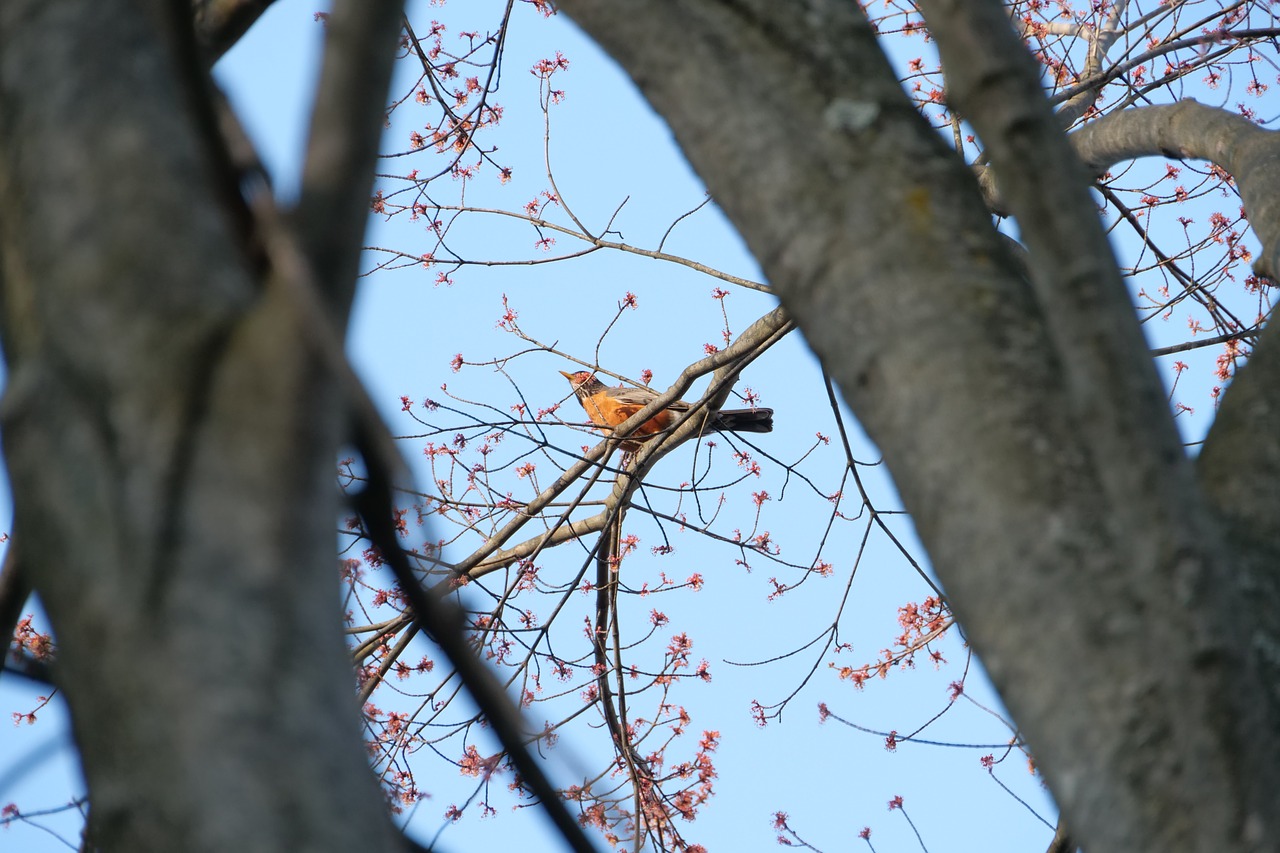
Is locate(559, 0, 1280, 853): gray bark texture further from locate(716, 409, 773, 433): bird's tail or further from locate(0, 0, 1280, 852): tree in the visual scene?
locate(716, 409, 773, 433): bird's tail

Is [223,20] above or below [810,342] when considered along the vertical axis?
above

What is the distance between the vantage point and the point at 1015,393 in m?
1.09

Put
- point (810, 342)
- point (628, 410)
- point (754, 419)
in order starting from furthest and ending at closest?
point (628, 410)
point (754, 419)
point (810, 342)

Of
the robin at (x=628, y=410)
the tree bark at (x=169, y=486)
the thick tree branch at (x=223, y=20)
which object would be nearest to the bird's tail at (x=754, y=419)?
the robin at (x=628, y=410)

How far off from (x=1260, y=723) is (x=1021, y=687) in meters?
0.21

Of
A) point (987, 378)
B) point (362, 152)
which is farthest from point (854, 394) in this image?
point (362, 152)

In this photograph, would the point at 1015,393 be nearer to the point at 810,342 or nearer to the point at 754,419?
the point at 810,342

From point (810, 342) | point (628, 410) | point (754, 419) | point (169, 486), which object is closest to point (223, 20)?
point (810, 342)

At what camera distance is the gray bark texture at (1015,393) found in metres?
0.98

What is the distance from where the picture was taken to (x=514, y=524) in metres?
4.11

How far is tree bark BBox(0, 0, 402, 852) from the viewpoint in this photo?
2.40ft

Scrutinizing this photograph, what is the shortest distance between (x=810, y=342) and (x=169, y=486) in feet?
2.38

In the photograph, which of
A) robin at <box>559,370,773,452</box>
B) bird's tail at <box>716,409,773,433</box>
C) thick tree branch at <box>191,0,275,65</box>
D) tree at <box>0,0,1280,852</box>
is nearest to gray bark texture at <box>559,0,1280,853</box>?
tree at <box>0,0,1280,852</box>

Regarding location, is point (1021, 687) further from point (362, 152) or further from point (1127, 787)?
point (362, 152)
